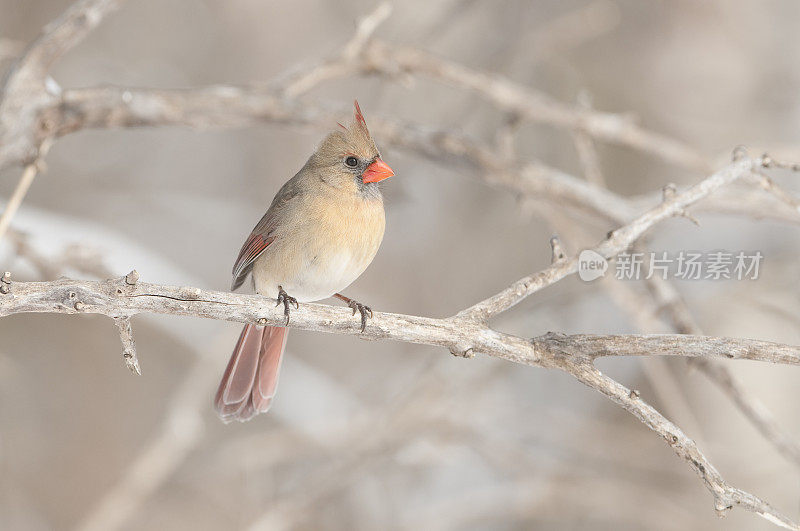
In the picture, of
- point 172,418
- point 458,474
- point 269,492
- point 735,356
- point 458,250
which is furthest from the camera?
point 458,250

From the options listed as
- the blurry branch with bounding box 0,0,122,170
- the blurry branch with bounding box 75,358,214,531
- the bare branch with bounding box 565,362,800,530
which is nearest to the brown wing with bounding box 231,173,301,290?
the blurry branch with bounding box 0,0,122,170

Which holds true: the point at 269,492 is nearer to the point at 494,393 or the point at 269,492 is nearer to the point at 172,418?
the point at 172,418

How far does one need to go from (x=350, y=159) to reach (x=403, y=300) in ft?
10.7

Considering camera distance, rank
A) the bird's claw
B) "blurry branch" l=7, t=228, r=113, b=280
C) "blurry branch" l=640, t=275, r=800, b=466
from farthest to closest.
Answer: "blurry branch" l=7, t=228, r=113, b=280 < "blurry branch" l=640, t=275, r=800, b=466 < the bird's claw

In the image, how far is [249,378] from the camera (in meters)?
2.46

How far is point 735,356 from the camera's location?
1.80 m

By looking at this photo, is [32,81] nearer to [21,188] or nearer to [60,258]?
[21,188]

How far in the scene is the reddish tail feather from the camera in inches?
94.7

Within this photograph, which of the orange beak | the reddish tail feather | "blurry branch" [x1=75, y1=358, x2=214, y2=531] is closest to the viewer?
the orange beak

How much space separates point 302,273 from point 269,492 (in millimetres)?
2001

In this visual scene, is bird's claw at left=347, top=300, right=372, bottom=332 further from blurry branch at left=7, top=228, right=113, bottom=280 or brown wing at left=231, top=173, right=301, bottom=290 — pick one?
blurry branch at left=7, top=228, right=113, bottom=280

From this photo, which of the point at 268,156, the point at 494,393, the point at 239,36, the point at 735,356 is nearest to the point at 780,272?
the point at 494,393

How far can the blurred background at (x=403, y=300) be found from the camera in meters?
3.61

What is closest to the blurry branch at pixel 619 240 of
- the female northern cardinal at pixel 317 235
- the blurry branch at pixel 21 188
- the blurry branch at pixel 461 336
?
the blurry branch at pixel 461 336
